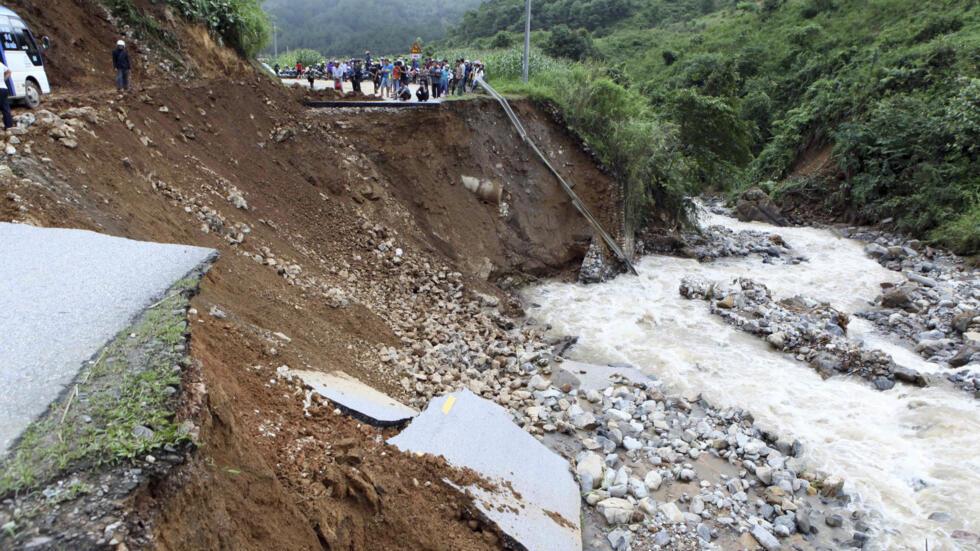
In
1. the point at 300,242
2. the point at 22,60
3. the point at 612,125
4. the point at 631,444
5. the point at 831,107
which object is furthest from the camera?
the point at 831,107

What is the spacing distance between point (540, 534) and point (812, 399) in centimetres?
672

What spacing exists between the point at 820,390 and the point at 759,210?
51.2ft

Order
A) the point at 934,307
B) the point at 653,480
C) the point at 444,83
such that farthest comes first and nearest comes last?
the point at 444,83, the point at 934,307, the point at 653,480

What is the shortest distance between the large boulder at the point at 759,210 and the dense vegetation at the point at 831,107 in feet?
3.69

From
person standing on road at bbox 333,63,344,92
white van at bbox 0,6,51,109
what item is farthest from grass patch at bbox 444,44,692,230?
white van at bbox 0,6,51,109

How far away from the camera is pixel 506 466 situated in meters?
6.18

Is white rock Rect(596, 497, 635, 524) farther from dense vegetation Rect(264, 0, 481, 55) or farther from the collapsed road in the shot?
dense vegetation Rect(264, 0, 481, 55)

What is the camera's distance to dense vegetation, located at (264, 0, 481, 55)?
90.7m

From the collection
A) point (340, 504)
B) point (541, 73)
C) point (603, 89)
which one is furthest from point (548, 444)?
point (541, 73)

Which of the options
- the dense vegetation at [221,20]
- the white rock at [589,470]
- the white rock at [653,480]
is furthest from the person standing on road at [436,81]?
the white rock at [653,480]

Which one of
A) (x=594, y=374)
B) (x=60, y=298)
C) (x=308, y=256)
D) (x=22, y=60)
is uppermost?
(x=22, y=60)

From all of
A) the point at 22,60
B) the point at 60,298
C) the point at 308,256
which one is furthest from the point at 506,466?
the point at 22,60

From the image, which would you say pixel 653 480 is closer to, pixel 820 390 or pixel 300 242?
pixel 820 390

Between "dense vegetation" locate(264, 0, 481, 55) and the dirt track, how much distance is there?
75.6 m
